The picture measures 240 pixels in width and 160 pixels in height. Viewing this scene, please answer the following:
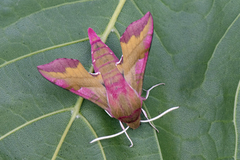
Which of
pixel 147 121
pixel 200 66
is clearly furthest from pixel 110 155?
pixel 200 66

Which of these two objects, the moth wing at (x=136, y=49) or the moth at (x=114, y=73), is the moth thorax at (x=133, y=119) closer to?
the moth at (x=114, y=73)

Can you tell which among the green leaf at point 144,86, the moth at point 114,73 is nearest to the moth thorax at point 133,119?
the moth at point 114,73

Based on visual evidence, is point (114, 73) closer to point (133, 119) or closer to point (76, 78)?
point (76, 78)

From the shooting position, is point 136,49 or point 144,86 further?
point 144,86

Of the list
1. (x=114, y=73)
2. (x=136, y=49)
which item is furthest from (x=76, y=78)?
(x=136, y=49)

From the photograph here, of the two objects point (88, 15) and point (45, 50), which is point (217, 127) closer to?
point (88, 15)

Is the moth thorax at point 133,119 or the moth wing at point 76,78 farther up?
the moth wing at point 76,78
